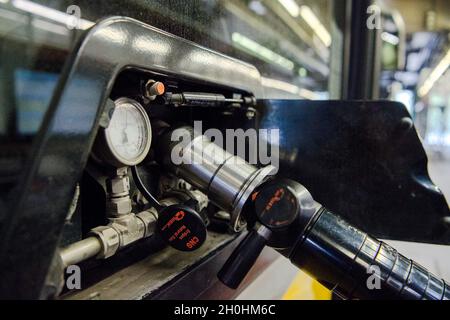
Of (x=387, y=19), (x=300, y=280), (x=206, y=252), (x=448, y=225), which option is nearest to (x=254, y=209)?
(x=206, y=252)

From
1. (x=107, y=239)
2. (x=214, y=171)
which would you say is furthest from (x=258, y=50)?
(x=107, y=239)

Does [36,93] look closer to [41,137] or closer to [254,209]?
[41,137]

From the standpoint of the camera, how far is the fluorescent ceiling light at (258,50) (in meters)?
1.08

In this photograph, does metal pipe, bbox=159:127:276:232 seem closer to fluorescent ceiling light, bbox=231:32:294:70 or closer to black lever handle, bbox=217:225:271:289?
black lever handle, bbox=217:225:271:289

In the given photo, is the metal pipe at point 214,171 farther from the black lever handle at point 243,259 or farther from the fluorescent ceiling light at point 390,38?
the fluorescent ceiling light at point 390,38

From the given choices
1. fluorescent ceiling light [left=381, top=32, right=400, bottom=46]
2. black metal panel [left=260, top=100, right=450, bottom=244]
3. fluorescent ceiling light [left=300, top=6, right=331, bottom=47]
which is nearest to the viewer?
black metal panel [left=260, top=100, right=450, bottom=244]

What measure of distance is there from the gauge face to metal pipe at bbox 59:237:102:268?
0.50 feet

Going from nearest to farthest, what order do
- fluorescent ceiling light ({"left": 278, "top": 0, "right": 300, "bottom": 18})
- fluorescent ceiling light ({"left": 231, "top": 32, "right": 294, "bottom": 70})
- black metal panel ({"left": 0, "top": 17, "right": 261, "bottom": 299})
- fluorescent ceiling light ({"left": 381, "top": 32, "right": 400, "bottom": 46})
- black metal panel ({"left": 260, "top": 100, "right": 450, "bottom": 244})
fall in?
1. black metal panel ({"left": 0, "top": 17, "right": 261, "bottom": 299})
2. black metal panel ({"left": 260, "top": 100, "right": 450, "bottom": 244})
3. fluorescent ceiling light ({"left": 231, "top": 32, "right": 294, "bottom": 70})
4. fluorescent ceiling light ({"left": 278, "top": 0, "right": 300, "bottom": 18})
5. fluorescent ceiling light ({"left": 381, "top": 32, "right": 400, "bottom": 46})

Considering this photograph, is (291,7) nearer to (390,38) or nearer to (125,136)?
(125,136)

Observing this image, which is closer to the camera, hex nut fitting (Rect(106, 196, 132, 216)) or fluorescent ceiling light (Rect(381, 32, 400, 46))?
hex nut fitting (Rect(106, 196, 132, 216))

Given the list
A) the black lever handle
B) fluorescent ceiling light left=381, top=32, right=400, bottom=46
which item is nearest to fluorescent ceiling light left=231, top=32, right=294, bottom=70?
the black lever handle

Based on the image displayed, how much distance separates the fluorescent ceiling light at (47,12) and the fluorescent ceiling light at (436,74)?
24.7 feet

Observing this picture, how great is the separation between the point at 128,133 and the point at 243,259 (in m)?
0.34

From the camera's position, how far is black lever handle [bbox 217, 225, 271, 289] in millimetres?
647
